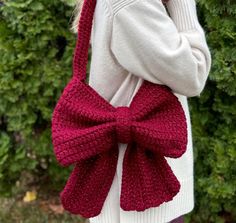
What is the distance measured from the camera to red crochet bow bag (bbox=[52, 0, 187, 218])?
4.97 ft

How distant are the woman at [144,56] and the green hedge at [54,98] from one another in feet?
2.93

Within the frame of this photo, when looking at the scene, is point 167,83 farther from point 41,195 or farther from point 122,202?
point 41,195

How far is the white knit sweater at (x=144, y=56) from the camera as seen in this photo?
1446 millimetres

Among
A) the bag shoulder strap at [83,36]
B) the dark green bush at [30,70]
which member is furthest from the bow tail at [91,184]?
the dark green bush at [30,70]

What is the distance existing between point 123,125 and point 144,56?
0.23 meters

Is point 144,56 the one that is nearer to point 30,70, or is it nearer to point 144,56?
point 144,56

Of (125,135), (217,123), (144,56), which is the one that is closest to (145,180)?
(125,135)

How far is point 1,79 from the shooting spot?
10.2 ft

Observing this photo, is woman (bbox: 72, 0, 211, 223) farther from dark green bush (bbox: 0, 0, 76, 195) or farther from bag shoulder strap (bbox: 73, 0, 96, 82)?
dark green bush (bbox: 0, 0, 76, 195)

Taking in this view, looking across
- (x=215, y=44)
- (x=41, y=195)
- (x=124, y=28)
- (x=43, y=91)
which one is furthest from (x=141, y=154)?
(x=41, y=195)

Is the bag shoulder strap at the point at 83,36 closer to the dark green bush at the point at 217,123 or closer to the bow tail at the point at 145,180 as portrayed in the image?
the bow tail at the point at 145,180

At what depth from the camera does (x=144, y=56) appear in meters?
1.47

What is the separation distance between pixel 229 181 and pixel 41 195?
168 cm

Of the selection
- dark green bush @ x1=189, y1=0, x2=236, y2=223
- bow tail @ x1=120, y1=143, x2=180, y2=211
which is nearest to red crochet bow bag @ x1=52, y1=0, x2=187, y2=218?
bow tail @ x1=120, y1=143, x2=180, y2=211
